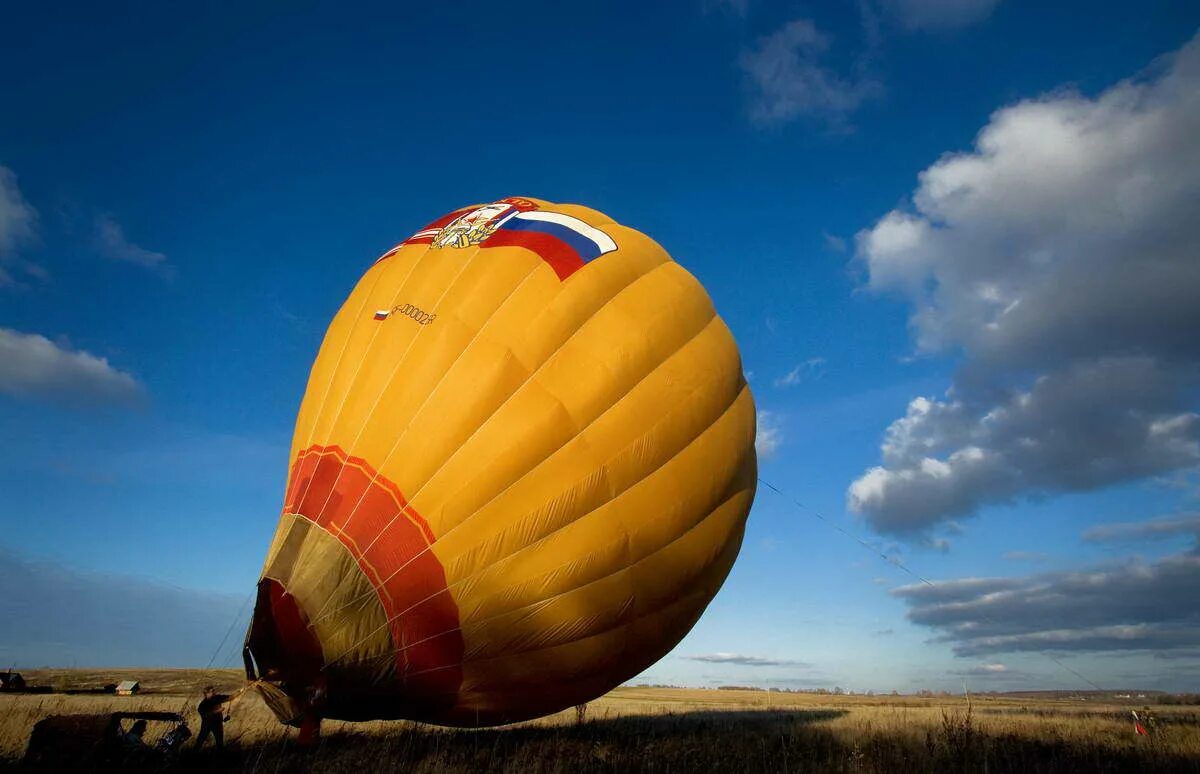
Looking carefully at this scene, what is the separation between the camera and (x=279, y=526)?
721cm

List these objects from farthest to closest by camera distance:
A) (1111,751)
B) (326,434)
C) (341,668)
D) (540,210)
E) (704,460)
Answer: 1. (1111,751)
2. (540,210)
3. (704,460)
4. (326,434)
5. (341,668)

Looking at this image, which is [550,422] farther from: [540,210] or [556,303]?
[540,210]

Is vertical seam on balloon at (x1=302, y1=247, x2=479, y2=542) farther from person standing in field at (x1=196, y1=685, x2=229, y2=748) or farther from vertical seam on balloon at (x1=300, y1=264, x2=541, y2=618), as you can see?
person standing in field at (x1=196, y1=685, x2=229, y2=748)

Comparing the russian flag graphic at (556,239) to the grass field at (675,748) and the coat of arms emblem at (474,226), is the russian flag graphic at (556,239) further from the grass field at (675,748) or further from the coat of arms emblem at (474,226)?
the grass field at (675,748)

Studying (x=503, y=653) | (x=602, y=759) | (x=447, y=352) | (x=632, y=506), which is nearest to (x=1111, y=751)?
(x=602, y=759)

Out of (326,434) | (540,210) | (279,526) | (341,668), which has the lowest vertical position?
(341,668)

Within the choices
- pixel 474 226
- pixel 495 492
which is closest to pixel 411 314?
pixel 474 226

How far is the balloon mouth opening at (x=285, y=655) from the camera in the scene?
21.0 feet

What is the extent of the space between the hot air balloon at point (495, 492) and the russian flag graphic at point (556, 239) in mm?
33

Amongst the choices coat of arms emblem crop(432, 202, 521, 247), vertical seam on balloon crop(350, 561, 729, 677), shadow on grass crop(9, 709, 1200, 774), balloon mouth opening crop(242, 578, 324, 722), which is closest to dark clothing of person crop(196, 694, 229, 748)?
shadow on grass crop(9, 709, 1200, 774)

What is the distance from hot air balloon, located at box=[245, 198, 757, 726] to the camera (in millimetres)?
6504

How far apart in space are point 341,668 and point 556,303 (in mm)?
4109

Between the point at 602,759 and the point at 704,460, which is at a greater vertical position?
the point at 704,460

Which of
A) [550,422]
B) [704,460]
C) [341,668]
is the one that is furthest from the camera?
[704,460]
